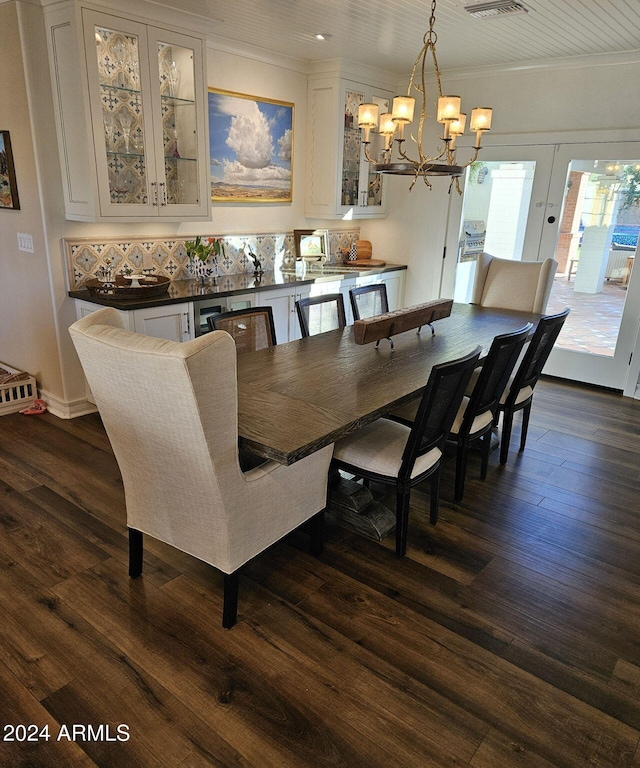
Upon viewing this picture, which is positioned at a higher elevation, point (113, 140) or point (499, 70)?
point (499, 70)

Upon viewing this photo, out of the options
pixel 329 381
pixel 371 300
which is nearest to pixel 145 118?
pixel 371 300

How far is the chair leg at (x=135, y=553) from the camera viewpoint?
2.33 m

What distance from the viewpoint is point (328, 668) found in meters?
1.97

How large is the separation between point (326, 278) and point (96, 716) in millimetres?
3717

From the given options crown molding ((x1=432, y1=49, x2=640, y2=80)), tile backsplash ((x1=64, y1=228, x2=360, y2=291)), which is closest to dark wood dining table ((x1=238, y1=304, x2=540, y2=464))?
tile backsplash ((x1=64, y1=228, x2=360, y2=291))

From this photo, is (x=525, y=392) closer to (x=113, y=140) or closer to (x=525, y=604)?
(x=525, y=604)

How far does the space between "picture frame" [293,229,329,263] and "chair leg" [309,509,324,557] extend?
334 cm

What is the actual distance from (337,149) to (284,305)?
159 cm

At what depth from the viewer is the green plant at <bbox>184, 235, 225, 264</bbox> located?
436 cm

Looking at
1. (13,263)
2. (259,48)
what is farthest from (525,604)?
(259,48)

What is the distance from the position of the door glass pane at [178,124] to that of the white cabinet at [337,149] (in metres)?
1.52

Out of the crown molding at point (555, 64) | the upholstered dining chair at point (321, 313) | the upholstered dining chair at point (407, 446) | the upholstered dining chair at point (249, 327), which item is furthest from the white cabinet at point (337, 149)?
the upholstered dining chair at point (407, 446)

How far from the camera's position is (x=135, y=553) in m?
2.36

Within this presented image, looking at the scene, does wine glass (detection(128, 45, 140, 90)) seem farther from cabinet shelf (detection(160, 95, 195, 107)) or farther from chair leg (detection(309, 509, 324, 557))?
chair leg (detection(309, 509, 324, 557))
